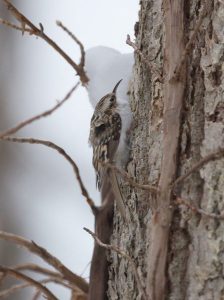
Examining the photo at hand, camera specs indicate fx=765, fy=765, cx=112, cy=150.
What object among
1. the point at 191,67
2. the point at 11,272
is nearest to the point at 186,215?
the point at 191,67

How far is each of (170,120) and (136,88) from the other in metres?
0.31

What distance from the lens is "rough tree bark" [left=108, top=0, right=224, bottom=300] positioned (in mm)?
1578

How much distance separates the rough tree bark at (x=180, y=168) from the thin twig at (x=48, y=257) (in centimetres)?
8

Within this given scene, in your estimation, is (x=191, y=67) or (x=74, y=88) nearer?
(x=191, y=67)

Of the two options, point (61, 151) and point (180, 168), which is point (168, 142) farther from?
point (61, 151)

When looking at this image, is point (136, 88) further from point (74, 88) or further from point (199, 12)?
point (199, 12)

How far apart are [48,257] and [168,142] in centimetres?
41

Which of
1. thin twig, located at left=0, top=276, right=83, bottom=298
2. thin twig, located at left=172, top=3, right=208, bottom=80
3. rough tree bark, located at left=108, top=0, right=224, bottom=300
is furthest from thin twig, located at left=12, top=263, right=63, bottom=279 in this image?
thin twig, located at left=172, top=3, right=208, bottom=80

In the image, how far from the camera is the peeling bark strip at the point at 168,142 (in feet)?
5.32

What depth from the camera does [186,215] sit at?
1.62 m

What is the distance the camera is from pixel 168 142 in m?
1.70

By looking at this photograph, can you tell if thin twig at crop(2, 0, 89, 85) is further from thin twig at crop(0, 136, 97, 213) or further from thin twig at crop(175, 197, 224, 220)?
thin twig at crop(175, 197, 224, 220)

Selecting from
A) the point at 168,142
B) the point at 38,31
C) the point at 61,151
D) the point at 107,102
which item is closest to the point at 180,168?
the point at 168,142

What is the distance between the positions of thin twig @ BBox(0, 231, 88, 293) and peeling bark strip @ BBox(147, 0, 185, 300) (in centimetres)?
27
